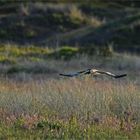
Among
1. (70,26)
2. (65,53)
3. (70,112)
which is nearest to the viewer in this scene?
(70,112)

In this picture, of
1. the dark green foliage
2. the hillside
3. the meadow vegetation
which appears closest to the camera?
the meadow vegetation

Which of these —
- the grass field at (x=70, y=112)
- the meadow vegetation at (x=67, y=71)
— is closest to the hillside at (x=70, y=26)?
the meadow vegetation at (x=67, y=71)

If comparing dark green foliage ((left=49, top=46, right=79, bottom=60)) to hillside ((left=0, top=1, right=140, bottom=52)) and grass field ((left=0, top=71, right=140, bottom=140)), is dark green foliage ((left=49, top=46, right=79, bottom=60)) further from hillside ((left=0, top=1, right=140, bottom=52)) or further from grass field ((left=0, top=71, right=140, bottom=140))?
grass field ((left=0, top=71, right=140, bottom=140))

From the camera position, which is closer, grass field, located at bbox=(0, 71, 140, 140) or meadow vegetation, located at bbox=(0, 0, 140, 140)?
grass field, located at bbox=(0, 71, 140, 140)

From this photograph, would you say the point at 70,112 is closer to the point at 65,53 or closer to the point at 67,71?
the point at 67,71

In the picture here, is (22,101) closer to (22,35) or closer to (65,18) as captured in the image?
(22,35)

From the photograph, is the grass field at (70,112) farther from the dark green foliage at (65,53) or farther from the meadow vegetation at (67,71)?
the dark green foliage at (65,53)

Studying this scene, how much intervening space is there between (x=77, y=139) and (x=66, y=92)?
2.63 meters

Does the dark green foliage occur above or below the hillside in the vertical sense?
above

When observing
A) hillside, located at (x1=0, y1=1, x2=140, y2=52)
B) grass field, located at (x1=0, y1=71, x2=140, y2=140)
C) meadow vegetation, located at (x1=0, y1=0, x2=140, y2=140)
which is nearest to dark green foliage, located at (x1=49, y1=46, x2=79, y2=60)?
meadow vegetation, located at (x1=0, y1=0, x2=140, y2=140)

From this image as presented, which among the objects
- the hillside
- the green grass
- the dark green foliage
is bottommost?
the hillside

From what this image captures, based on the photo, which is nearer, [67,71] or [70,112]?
[70,112]

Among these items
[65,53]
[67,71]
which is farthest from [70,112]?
[65,53]

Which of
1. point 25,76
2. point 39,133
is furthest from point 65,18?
point 39,133
